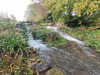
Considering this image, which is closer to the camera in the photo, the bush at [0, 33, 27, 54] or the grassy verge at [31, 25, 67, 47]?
the bush at [0, 33, 27, 54]

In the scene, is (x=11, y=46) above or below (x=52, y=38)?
above

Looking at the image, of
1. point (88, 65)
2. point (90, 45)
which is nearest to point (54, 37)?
point (90, 45)

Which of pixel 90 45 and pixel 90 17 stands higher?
pixel 90 17

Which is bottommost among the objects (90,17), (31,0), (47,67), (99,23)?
(47,67)

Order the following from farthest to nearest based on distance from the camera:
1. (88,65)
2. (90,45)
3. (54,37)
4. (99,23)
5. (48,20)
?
(48,20) < (99,23) < (54,37) < (90,45) < (88,65)

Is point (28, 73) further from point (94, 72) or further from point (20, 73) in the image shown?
point (94, 72)

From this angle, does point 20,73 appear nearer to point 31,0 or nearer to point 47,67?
point 47,67

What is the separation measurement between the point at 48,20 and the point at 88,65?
18.5 metres

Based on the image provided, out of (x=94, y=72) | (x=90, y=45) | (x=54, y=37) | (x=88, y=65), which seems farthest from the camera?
(x=54, y=37)

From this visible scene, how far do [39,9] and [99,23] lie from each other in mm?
14843

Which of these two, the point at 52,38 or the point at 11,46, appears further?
the point at 52,38

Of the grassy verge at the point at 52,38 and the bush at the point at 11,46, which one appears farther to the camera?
the grassy verge at the point at 52,38

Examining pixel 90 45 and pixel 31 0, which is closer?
pixel 90 45

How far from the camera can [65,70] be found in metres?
3.05
